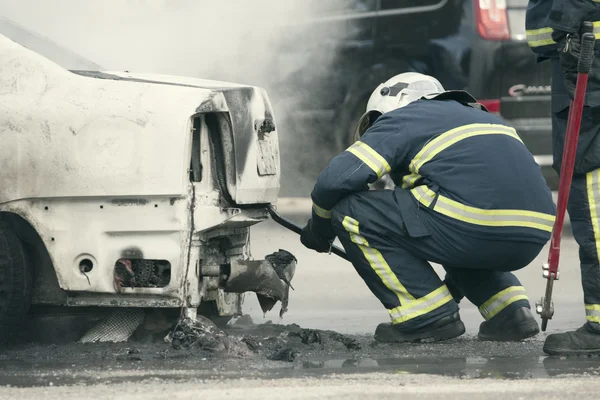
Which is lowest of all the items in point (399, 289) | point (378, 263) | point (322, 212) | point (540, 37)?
point (399, 289)

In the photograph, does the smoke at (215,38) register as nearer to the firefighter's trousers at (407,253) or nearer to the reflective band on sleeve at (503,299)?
the firefighter's trousers at (407,253)

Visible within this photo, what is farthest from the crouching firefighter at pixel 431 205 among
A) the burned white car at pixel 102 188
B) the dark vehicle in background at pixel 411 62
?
the dark vehicle in background at pixel 411 62

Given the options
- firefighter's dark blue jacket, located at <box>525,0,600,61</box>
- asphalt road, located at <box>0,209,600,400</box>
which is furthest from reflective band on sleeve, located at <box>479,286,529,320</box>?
firefighter's dark blue jacket, located at <box>525,0,600,61</box>

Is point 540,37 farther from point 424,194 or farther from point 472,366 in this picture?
point 472,366

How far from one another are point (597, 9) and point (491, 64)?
3971 millimetres

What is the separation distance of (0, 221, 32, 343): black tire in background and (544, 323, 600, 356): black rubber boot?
2091mm

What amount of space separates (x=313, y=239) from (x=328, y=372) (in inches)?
42.5

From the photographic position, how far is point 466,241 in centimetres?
482

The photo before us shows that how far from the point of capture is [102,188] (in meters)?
4.50

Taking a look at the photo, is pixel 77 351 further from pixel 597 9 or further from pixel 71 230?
pixel 597 9

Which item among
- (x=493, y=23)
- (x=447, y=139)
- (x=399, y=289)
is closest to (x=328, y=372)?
(x=399, y=289)

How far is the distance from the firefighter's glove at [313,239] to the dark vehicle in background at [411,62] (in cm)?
351

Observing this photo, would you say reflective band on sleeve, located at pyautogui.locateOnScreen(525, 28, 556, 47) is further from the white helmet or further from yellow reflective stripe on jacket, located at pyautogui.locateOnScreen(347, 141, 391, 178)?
yellow reflective stripe on jacket, located at pyautogui.locateOnScreen(347, 141, 391, 178)

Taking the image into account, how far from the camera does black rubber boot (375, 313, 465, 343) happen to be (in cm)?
495
